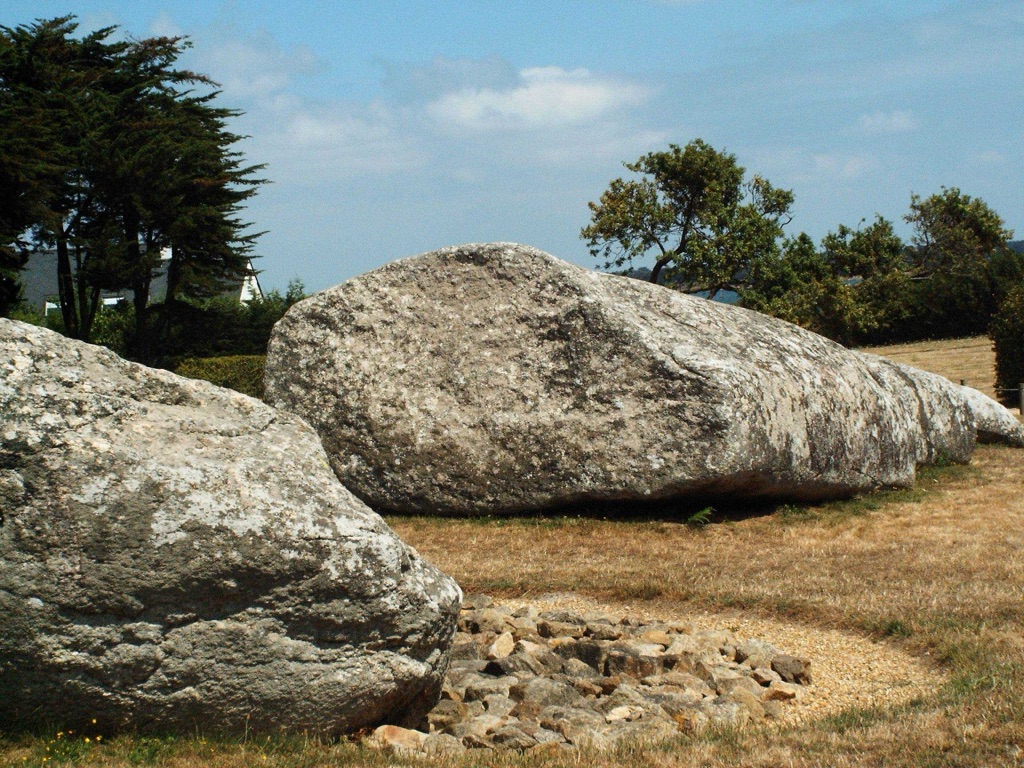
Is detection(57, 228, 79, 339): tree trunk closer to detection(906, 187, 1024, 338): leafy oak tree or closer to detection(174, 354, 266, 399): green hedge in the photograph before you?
detection(174, 354, 266, 399): green hedge

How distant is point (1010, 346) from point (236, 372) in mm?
17159

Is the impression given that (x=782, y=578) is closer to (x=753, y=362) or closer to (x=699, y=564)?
(x=699, y=564)

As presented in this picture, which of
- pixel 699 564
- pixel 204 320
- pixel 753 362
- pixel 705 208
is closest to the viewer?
pixel 699 564

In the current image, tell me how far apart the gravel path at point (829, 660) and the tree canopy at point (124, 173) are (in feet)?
73.3

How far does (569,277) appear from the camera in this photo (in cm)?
1262

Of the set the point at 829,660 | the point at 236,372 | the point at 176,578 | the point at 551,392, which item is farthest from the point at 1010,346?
the point at 176,578

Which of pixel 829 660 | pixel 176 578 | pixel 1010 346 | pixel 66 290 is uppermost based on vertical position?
pixel 66 290

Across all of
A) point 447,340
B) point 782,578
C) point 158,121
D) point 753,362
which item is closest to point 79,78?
point 158,121

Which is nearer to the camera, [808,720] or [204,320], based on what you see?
[808,720]

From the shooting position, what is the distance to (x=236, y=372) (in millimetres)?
22797


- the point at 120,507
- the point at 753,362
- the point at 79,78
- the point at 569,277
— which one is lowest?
the point at 120,507

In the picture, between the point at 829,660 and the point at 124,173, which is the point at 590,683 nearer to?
the point at 829,660

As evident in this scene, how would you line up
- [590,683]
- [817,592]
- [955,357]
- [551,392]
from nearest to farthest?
[590,683] → [817,592] → [551,392] → [955,357]

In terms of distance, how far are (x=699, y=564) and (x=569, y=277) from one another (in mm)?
3853
